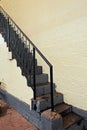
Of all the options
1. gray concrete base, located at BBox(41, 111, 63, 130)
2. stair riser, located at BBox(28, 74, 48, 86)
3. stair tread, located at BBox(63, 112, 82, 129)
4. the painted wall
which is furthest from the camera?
stair riser, located at BBox(28, 74, 48, 86)

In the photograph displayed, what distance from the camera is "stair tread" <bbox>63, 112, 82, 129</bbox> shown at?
2927 millimetres

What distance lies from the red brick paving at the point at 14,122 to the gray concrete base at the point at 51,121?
0.54m

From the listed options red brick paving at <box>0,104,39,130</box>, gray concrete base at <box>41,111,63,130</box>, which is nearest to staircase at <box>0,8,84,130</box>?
gray concrete base at <box>41,111,63,130</box>

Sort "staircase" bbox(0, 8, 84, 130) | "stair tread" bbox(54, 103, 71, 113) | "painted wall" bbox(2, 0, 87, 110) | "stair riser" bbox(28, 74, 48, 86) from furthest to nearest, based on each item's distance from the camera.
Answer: "stair riser" bbox(28, 74, 48, 86) → "stair tread" bbox(54, 103, 71, 113) → "painted wall" bbox(2, 0, 87, 110) → "staircase" bbox(0, 8, 84, 130)

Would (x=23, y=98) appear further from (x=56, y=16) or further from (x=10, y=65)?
(x=56, y=16)

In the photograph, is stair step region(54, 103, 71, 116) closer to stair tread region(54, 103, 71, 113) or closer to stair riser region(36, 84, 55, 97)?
stair tread region(54, 103, 71, 113)

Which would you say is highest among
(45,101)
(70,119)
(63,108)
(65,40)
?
(65,40)

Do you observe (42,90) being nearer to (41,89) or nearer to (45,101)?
(41,89)

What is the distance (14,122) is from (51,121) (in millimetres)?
1169

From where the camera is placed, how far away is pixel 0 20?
18.0 ft

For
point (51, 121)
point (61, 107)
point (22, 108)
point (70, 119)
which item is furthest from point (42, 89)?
point (51, 121)

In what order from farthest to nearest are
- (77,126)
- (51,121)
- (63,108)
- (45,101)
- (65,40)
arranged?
(65,40) < (63,108) < (45,101) < (77,126) < (51,121)

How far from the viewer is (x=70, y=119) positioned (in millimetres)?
3131

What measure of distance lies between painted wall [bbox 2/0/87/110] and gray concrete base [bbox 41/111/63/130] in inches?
31.5
